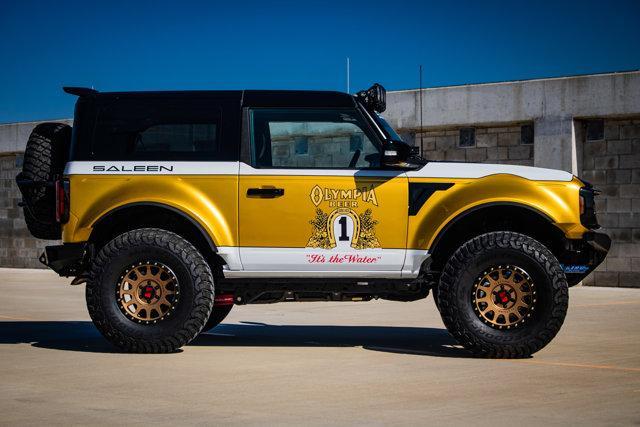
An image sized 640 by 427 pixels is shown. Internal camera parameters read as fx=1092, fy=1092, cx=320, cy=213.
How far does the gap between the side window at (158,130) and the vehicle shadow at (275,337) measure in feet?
5.56

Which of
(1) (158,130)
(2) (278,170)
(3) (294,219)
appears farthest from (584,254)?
(1) (158,130)

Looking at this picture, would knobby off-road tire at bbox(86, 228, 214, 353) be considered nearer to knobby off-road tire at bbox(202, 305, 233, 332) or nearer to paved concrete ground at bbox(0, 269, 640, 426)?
paved concrete ground at bbox(0, 269, 640, 426)

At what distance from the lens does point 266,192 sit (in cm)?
891

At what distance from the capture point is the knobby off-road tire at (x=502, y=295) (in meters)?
8.55

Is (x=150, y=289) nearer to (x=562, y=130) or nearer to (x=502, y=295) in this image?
(x=502, y=295)

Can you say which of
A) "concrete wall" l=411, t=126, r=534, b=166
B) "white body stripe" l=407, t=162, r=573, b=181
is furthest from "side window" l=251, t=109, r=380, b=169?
"concrete wall" l=411, t=126, r=534, b=166

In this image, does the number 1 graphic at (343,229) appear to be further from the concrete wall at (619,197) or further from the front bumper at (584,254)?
the concrete wall at (619,197)

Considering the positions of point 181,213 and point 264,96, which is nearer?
point 181,213

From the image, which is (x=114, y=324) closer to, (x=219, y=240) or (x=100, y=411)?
(x=219, y=240)

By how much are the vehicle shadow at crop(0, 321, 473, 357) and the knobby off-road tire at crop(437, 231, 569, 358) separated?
1.29 feet

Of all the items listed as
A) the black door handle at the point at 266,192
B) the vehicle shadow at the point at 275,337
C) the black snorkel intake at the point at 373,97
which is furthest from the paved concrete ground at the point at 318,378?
the black snorkel intake at the point at 373,97

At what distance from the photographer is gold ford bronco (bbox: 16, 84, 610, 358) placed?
28.4 ft

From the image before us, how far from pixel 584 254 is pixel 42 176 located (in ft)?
15.1

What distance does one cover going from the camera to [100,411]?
6113 mm
